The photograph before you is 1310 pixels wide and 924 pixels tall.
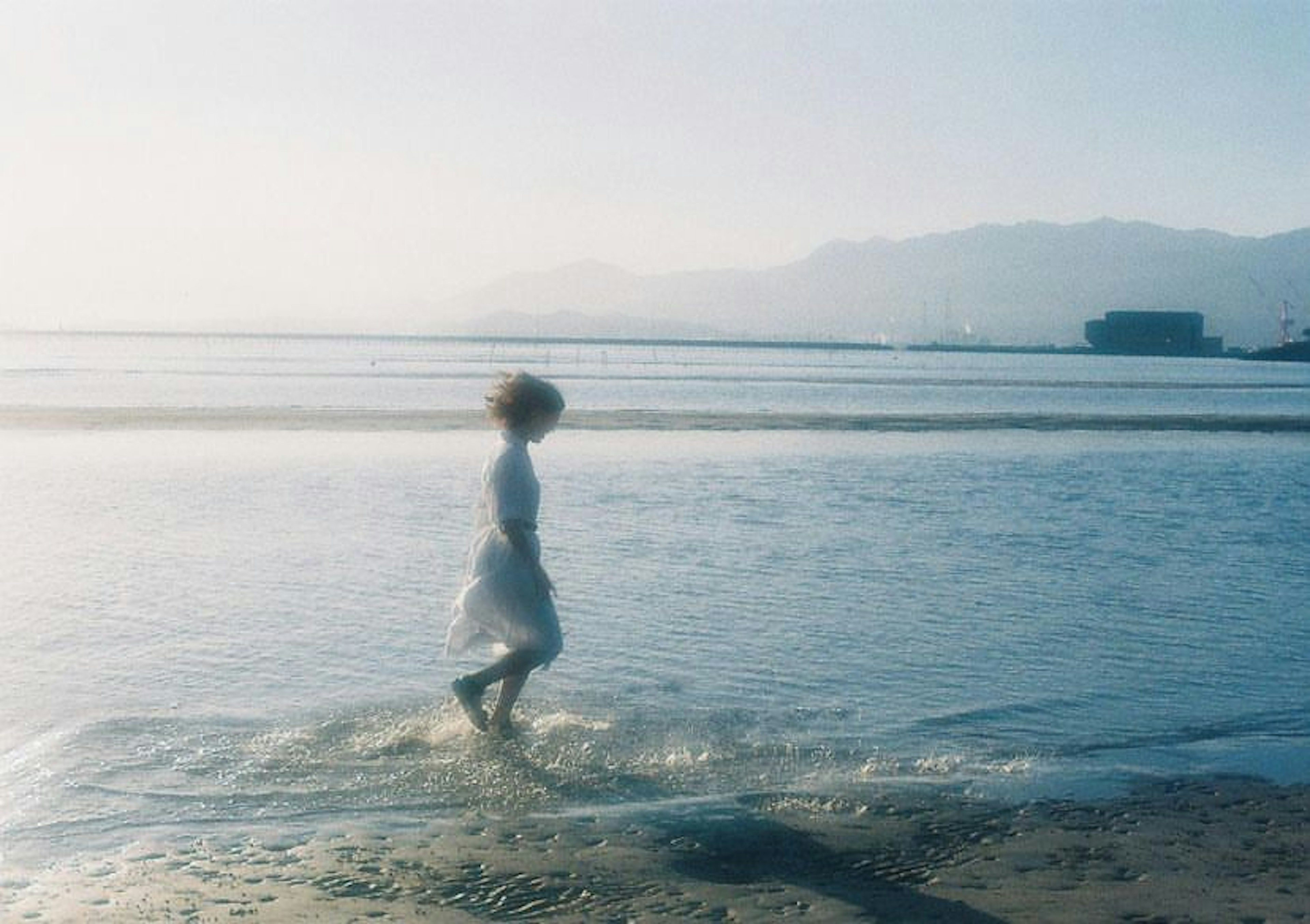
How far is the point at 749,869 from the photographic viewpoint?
540 centimetres

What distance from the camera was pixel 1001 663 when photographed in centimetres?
950

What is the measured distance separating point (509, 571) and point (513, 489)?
0.42m

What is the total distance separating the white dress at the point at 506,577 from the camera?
6906 millimetres

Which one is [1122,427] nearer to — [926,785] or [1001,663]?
[1001,663]

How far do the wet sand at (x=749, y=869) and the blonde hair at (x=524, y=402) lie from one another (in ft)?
6.11

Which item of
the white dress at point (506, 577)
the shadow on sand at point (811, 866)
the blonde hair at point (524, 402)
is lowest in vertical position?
the shadow on sand at point (811, 866)

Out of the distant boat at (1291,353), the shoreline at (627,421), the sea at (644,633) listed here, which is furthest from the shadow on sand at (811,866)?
the distant boat at (1291,353)

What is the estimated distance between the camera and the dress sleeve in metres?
6.89

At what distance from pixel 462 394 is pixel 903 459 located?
29.8m

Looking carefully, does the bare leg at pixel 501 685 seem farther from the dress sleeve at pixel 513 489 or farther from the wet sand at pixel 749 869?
the wet sand at pixel 749 869

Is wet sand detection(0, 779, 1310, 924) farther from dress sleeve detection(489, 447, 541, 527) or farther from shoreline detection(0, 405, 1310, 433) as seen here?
shoreline detection(0, 405, 1310, 433)

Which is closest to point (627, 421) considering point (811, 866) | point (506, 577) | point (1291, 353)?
point (506, 577)

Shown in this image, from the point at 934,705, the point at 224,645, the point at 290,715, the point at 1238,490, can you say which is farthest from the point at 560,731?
the point at 1238,490

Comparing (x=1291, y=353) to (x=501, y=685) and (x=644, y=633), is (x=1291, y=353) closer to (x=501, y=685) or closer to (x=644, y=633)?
(x=644, y=633)
